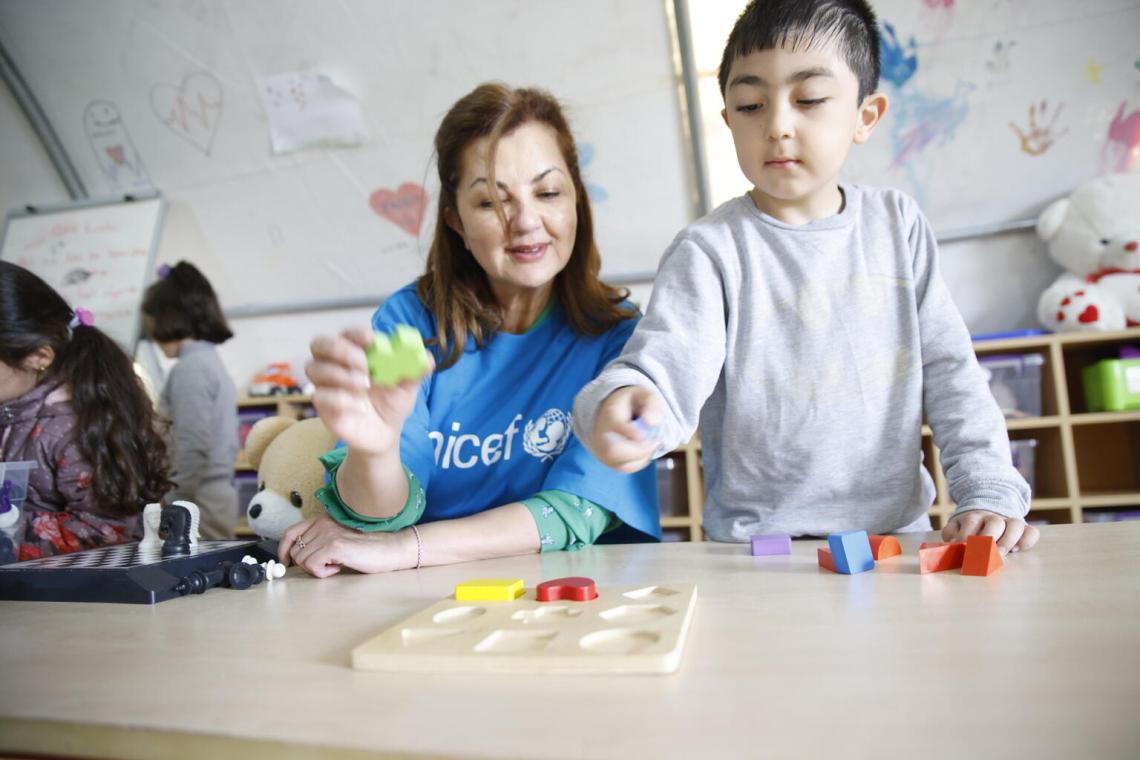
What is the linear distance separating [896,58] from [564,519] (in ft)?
7.00

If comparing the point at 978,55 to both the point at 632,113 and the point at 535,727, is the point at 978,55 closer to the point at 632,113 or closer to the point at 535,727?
the point at 632,113

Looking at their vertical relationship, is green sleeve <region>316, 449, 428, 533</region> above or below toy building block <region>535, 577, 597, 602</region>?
above

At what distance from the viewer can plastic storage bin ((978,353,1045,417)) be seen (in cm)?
226

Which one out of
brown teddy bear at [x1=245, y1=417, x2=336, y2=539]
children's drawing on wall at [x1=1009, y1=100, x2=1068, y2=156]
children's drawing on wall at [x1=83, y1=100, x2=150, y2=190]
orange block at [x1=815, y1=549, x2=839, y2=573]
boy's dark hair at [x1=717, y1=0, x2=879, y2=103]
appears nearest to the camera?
orange block at [x1=815, y1=549, x2=839, y2=573]

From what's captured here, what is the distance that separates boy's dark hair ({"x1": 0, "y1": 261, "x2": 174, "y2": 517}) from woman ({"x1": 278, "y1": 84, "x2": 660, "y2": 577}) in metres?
0.68

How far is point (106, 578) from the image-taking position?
26.7 inches

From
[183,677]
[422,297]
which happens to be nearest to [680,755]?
[183,677]

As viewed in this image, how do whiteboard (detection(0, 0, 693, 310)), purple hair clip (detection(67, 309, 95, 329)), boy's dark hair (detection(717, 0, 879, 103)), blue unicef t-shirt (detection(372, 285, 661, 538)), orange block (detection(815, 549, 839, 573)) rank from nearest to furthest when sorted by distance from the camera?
orange block (detection(815, 549, 839, 573)) → boy's dark hair (detection(717, 0, 879, 103)) → blue unicef t-shirt (detection(372, 285, 661, 538)) → purple hair clip (detection(67, 309, 95, 329)) → whiteboard (detection(0, 0, 693, 310))

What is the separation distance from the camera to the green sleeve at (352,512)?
0.85 m

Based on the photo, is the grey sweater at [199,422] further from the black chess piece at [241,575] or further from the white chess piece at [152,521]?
the black chess piece at [241,575]

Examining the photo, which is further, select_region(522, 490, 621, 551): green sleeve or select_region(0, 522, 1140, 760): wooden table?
select_region(522, 490, 621, 551): green sleeve

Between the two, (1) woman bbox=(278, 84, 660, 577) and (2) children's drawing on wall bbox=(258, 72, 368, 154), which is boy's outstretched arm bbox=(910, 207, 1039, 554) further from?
(2) children's drawing on wall bbox=(258, 72, 368, 154)

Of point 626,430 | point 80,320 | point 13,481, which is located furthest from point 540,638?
point 80,320

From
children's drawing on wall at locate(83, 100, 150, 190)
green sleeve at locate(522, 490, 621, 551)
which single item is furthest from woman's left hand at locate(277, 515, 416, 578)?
children's drawing on wall at locate(83, 100, 150, 190)
